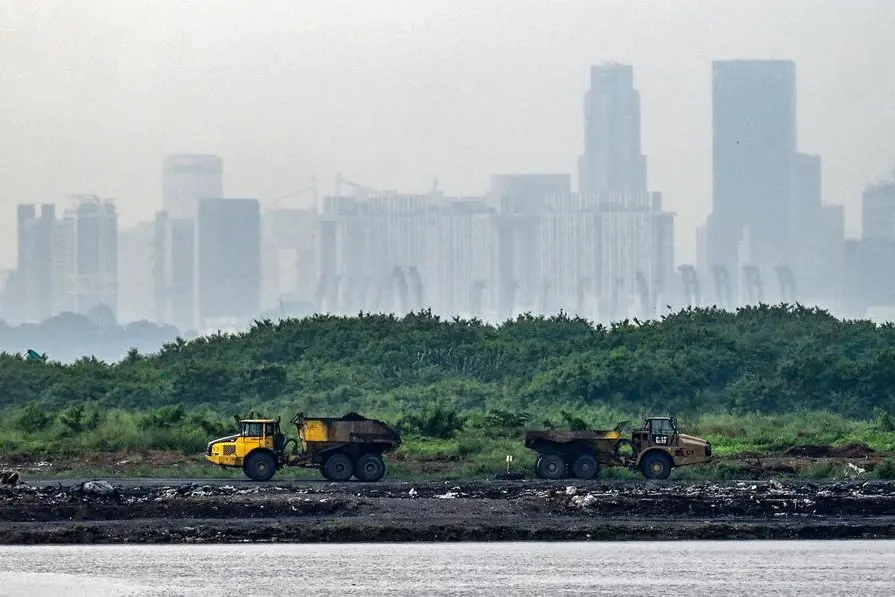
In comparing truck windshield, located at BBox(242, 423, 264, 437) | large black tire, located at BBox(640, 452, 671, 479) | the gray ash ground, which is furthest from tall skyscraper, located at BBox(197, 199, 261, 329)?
the gray ash ground

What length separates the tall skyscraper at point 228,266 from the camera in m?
162

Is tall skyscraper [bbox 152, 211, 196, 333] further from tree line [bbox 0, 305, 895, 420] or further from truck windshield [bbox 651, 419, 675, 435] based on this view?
truck windshield [bbox 651, 419, 675, 435]

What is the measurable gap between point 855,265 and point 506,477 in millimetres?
118282

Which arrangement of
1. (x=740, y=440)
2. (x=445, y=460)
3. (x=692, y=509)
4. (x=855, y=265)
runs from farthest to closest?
(x=855, y=265) → (x=740, y=440) → (x=445, y=460) → (x=692, y=509)

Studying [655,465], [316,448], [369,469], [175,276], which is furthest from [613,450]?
[175,276]

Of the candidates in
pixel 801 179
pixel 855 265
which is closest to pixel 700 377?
pixel 855 265

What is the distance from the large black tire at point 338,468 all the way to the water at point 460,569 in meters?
11.1

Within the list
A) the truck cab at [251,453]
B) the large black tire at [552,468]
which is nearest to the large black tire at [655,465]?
the large black tire at [552,468]

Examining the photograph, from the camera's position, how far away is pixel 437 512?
37438 millimetres

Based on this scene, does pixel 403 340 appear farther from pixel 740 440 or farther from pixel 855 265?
pixel 855 265

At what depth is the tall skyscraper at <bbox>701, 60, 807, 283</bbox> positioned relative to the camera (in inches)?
6619

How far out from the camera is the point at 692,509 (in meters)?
37.6

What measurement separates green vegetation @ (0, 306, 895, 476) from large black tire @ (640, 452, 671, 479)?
1.65 m

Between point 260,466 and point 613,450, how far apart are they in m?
8.78
